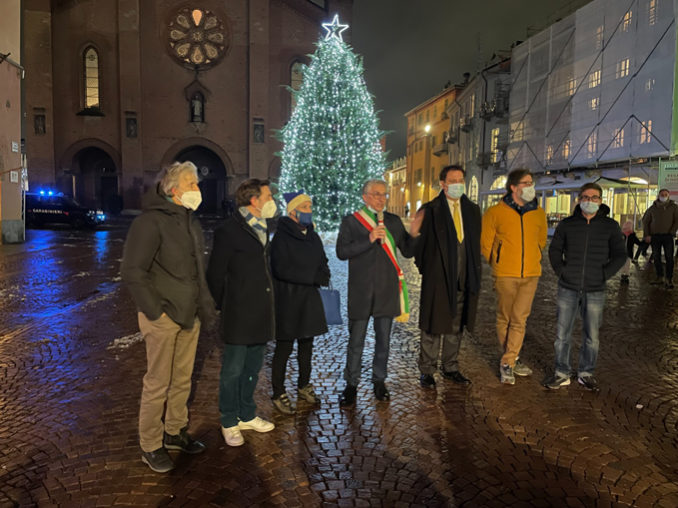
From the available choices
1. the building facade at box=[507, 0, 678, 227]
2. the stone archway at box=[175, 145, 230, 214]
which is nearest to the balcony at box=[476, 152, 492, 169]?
the building facade at box=[507, 0, 678, 227]

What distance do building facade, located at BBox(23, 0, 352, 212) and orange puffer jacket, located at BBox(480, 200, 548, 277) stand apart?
96.2 ft

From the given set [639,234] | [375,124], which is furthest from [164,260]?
[639,234]

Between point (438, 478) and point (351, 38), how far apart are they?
32178 mm

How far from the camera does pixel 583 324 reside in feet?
15.1

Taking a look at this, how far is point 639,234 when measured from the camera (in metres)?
18.8

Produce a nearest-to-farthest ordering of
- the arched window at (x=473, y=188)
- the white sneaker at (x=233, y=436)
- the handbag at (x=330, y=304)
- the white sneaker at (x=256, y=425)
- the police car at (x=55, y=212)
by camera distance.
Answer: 1. the white sneaker at (x=233, y=436)
2. the white sneaker at (x=256, y=425)
3. the handbag at (x=330, y=304)
4. the police car at (x=55, y=212)
5. the arched window at (x=473, y=188)

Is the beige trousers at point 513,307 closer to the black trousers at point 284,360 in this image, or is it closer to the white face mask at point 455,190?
the white face mask at point 455,190

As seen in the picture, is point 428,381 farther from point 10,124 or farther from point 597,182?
point 10,124

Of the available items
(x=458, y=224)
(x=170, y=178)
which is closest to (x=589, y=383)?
(x=458, y=224)

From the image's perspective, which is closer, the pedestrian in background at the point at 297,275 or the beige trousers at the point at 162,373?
the beige trousers at the point at 162,373

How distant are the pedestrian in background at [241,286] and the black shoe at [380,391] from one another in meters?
1.24

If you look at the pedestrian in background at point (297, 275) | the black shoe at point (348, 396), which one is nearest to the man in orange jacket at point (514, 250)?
the black shoe at point (348, 396)

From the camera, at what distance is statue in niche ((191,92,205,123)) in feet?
107

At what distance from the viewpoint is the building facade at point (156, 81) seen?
3172cm
